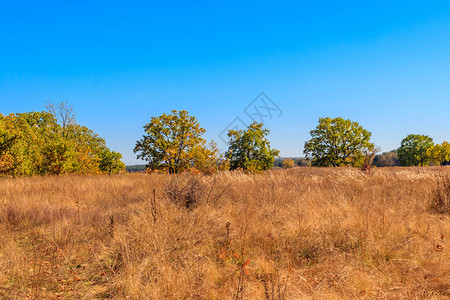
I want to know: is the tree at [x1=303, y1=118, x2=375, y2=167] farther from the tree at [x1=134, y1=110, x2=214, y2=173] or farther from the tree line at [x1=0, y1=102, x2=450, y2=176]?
the tree at [x1=134, y1=110, x2=214, y2=173]

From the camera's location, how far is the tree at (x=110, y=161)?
42000mm

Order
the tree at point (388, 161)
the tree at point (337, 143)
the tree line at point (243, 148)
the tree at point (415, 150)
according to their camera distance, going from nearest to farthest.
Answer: the tree line at point (243, 148), the tree at point (337, 143), the tree at point (415, 150), the tree at point (388, 161)

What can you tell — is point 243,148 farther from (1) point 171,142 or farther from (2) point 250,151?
(1) point 171,142

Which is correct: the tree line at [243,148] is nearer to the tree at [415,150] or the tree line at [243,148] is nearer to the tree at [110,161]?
the tree at [415,150]

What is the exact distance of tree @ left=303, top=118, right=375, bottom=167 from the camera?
130ft

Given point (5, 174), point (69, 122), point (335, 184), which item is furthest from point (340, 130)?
point (5, 174)

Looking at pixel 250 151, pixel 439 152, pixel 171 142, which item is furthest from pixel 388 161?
pixel 171 142

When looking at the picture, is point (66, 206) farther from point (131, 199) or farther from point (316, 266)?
point (316, 266)

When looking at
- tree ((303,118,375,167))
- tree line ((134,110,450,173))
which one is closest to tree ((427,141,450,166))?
tree line ((134,110,450,173))

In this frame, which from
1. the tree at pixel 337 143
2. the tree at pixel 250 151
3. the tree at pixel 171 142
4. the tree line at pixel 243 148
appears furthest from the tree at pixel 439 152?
the tree at pixel 171 142

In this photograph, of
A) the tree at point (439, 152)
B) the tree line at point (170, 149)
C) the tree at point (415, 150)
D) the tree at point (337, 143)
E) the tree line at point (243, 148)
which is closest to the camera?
the tree line at point (170, 149)

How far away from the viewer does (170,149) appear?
1025 inches

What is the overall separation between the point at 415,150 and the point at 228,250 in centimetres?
7700

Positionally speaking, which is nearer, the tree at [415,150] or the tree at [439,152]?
the tree at [439,152]
